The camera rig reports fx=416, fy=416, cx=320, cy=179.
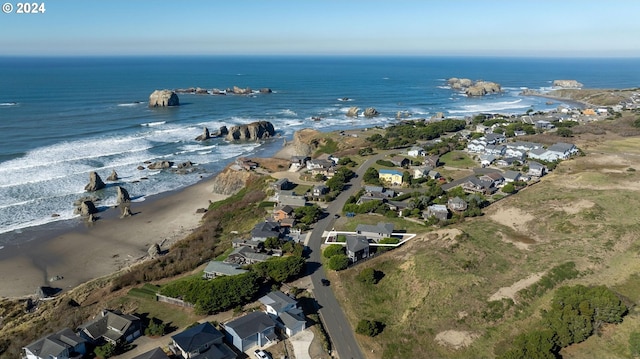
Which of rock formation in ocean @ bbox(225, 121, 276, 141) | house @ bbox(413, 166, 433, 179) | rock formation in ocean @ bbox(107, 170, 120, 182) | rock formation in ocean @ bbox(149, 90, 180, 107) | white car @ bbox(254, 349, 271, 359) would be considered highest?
rock formation in ocean @ bbox(149, 90, 180, 107)

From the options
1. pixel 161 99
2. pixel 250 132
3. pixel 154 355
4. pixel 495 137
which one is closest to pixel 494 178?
pixel 495 137

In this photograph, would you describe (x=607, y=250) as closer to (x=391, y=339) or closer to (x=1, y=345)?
(x=391, y=339)

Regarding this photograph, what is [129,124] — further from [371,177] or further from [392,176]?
[392,176]

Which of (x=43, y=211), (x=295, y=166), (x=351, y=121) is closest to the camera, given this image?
(x=43, y=211)

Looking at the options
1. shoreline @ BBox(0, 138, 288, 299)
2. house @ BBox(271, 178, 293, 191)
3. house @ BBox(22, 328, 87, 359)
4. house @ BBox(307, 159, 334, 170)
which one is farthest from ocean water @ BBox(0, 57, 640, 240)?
house @ BBox(22, 328, 87, 359)

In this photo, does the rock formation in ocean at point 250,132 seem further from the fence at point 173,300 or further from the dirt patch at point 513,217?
the fence at point 173,300

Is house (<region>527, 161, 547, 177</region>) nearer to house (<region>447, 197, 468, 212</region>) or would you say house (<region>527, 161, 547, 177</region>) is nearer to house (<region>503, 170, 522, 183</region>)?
house (<region>503, 170, 522, 183</region>)

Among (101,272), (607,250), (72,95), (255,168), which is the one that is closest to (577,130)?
(607,250)
